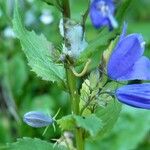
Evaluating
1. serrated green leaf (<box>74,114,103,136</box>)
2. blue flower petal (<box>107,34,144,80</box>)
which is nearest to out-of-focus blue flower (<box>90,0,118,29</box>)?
blue flower petal (<box>107,34,144,80</box>)

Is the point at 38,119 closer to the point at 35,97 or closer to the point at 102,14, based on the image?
the point at 102,14

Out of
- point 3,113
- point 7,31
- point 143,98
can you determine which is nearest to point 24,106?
point 3,113

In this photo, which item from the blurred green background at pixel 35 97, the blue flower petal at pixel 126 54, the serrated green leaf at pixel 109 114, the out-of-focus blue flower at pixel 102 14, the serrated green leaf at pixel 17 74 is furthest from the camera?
the serrated green leaf at pixel 17 74

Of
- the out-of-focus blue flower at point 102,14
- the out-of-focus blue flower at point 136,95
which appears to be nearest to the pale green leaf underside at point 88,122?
the out-of-focus blue flower at point 136,95

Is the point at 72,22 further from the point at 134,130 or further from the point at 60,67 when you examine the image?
the point at 134,130

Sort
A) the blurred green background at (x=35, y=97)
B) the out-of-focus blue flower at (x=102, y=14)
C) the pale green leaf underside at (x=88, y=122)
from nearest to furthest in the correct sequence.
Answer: the pale green leaf underside at (x=88, y=122) < the out-of-focus blue flower at (x=102, y=14) < the blurred green background at (x=35, y=97)

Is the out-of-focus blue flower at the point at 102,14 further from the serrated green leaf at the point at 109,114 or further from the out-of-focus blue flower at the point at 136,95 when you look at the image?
the out-of-focus blue flower at the point at 136,95

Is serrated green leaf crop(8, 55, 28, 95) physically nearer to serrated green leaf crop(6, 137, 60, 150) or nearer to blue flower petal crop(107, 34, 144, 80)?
serrated green leaf crop(6, 137, 60, 150)
